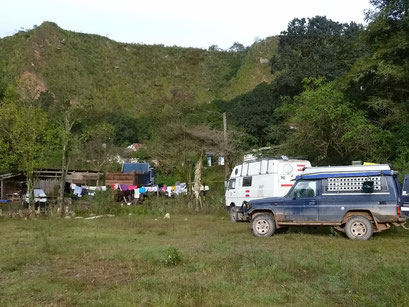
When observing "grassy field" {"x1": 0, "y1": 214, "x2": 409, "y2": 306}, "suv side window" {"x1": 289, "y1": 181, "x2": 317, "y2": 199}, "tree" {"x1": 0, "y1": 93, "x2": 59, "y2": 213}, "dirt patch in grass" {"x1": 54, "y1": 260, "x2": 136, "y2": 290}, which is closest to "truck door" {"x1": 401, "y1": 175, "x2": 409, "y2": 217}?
"grassy field" {"x1": 0, "y1": 214, "x2": 409, "y2": 306}

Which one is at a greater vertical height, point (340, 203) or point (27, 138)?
point (27, 138)

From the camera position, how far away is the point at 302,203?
12.9 metres

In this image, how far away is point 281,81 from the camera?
43188mm

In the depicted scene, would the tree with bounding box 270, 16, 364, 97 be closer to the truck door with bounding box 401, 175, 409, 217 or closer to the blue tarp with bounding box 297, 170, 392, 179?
the truck door with bounding box 401, 175, 409, 217

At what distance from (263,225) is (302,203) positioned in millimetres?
1409

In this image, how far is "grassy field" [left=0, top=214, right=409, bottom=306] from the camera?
6.08 m

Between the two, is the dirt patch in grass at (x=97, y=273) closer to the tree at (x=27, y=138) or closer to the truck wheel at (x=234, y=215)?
the truck wheel at (x=234, y=215)

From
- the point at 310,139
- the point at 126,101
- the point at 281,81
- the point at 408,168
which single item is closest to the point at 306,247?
the point at 408,168

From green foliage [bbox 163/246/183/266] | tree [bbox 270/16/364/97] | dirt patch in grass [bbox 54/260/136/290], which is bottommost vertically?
Answer: dirt patch in grass [bbox 54/260/136/290]

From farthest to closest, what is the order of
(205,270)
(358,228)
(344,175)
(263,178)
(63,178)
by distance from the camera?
1. (63,178)
2. (263,178)
3. (344,175)
4. (358,228)
5. (205,270)

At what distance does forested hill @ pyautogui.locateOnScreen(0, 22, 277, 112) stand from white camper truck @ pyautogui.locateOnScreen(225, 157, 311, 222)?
4585 cm

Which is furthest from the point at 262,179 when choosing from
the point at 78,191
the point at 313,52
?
the point at 313,52

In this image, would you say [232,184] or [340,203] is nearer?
[340,203]

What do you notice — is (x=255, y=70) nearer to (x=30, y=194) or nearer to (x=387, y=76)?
(x=387, y=76)
